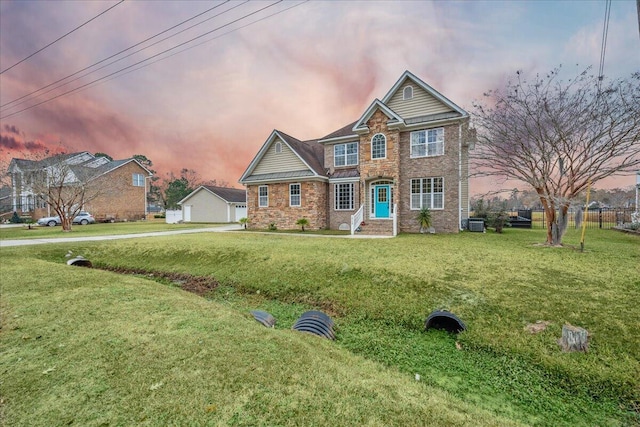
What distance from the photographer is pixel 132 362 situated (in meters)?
3.28

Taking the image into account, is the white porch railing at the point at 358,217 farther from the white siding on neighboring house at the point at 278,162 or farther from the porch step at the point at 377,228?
the white siding on neighboring house at the point at 278,162

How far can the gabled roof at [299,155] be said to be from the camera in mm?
18733

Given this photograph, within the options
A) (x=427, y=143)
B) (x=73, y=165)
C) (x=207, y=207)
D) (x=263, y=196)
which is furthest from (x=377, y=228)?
(x=73, y=165)

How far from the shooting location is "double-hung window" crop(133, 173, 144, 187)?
39000 mm

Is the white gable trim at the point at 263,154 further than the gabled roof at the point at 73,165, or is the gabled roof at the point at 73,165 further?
the gabled roof at the point at 73,165

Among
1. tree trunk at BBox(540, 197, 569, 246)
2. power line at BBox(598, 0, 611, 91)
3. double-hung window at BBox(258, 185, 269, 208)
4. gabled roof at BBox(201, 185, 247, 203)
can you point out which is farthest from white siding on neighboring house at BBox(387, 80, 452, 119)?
gabled roof at BBox(201, 185, 247, 203)

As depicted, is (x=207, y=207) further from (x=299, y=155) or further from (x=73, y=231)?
(x=299, y=155)

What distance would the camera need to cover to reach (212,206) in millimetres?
34125

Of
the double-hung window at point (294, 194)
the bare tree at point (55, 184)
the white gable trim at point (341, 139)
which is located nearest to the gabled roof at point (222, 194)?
the bare tree at point (55, 184)

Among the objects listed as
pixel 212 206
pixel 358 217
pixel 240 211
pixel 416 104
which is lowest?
pixel 358 217

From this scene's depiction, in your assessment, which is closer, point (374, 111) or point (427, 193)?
point (427, 193)

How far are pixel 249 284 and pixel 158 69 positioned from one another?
16092 millimetres

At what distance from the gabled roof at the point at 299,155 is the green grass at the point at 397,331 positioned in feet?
34.0

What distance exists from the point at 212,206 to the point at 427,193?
2665cm
